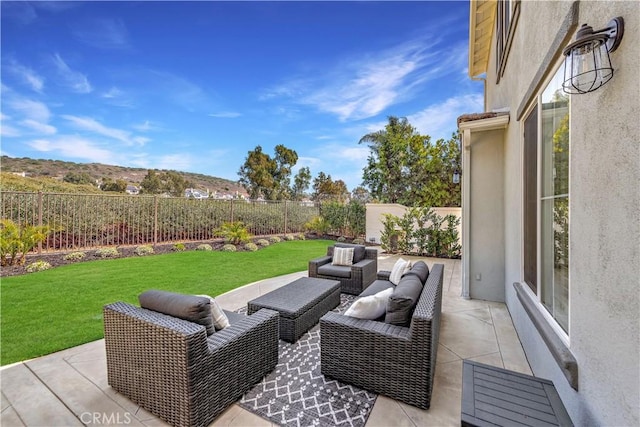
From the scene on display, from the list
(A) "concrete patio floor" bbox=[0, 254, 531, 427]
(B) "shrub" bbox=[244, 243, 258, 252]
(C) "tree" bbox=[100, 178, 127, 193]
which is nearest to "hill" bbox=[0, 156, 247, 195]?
(C) "tree" bbox=[100, 178, 127, 193]

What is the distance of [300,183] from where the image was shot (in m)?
23.4

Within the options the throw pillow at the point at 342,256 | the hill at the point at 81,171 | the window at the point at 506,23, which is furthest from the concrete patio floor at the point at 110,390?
the hill at the point at 81,171

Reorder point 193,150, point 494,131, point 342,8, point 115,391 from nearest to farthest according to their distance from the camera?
point 115,391, point 494,131, point 342,8, point 193,150

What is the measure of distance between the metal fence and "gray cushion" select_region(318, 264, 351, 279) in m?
7.30

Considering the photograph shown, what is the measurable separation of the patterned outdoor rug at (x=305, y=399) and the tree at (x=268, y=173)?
18218 mm

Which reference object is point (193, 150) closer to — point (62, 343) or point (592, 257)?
point (62, 343)

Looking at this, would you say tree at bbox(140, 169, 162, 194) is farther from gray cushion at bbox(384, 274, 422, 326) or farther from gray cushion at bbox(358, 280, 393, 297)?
gray cushion at bbox(384, 274, 422, 326)

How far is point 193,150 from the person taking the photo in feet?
67.0

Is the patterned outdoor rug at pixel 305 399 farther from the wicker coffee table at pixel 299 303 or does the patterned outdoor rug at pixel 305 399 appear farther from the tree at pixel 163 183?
the tree at pixel 163 183

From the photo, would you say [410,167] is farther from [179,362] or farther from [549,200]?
[179,362]

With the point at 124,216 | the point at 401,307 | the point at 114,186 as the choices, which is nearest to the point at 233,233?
the point at 124,216

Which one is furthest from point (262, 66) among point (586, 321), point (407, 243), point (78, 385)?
point (586, 321)

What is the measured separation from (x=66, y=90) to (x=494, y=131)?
584 inches

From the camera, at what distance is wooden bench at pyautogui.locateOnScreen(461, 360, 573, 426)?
1539 mm
